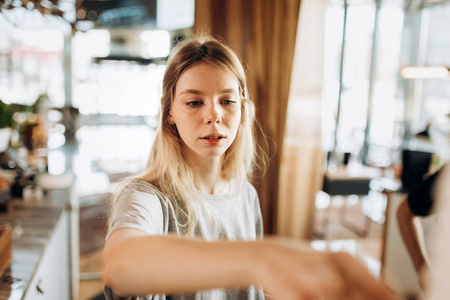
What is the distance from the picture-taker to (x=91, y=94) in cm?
673

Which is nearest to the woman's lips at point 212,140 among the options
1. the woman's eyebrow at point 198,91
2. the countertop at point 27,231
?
the woman's eyebrow at point 198,91

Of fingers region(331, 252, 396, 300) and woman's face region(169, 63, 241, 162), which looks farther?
woman's face region(169, 63, 241, 162)

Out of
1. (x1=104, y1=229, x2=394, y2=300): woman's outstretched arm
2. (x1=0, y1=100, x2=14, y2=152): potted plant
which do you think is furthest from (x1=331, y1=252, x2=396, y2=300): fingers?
(x1=0, y1=100, x2=14, y2=152): potted plant

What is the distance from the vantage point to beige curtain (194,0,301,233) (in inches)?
111

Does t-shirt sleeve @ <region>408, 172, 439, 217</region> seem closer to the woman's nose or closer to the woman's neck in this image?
the woman's neck

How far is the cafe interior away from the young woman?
68 mm

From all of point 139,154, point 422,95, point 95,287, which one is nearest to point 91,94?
point 139,154

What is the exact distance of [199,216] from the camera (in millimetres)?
945

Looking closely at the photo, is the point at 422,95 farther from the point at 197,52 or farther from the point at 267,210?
the point at 197,52

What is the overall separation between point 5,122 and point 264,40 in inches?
79.5

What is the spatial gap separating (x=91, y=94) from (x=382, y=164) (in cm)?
539

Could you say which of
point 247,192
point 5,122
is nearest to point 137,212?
point 247,192

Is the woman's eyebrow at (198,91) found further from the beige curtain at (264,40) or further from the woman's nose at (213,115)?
the beige curtain at (264,40)

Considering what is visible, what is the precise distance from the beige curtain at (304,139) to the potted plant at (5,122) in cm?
225
